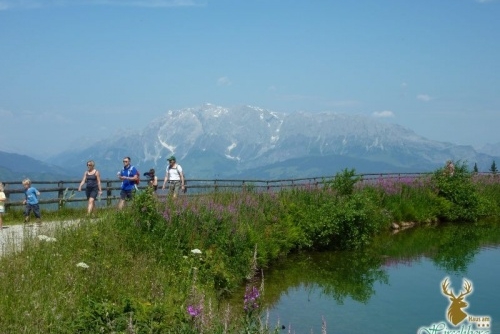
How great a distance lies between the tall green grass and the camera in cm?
859

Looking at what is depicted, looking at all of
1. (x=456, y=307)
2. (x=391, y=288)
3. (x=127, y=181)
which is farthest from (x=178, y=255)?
(x=127, y=181)

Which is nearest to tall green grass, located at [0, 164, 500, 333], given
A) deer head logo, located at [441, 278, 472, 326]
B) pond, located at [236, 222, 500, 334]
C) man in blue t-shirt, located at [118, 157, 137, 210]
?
pond, located at [236, 222, 500, 334]

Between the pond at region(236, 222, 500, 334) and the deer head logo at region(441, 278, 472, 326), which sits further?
the pond at region(236, 222, 500, 334)

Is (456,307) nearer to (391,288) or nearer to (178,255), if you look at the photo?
(391,288)

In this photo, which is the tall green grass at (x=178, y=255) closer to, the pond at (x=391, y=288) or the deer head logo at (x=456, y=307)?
the pond at (x=391, y=288)

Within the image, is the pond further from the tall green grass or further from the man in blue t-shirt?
the man in blue t-shirt

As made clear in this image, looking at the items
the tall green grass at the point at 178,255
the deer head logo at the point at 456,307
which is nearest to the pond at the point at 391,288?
the deer head logo at the point at 456,307

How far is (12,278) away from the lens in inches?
386

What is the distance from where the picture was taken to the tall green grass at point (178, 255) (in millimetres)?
8586

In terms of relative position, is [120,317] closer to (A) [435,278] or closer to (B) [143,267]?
(B) [143,267]

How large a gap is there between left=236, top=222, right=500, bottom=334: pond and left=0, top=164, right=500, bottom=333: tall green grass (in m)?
0.86

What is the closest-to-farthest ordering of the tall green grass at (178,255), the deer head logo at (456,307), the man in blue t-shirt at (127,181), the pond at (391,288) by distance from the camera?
1. the tall green grass at (178,255)
2. the deer head logo at (456,307)
3. the pond at (391,288)
4. the man in blue t-shirt at (127,181)

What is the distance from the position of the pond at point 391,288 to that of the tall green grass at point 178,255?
2.81ft

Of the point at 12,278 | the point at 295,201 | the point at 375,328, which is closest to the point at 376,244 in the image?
the point at 295,201
